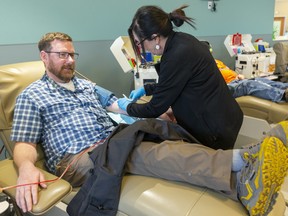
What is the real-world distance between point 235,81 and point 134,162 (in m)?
1.73

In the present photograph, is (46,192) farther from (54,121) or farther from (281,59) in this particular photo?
(281,59)

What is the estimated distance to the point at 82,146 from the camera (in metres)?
1.32

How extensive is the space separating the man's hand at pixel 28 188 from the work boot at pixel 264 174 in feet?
2.52

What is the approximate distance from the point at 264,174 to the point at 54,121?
1041mm

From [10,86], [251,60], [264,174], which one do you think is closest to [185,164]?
[264,174]

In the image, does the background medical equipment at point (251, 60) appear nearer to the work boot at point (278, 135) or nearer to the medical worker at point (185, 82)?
the medical worker at point (185, 82)

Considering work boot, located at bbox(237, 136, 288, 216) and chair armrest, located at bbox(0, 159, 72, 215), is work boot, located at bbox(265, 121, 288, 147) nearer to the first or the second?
work boot, located at bbox(237, 136, 288, 216)

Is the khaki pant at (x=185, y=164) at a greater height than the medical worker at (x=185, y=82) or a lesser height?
lesser

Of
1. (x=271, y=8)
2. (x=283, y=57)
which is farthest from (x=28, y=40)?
(x=271, y=8)

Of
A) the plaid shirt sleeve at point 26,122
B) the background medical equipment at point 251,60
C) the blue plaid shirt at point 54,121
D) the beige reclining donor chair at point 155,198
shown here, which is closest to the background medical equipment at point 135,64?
the blue plaid shirt at point 54,121

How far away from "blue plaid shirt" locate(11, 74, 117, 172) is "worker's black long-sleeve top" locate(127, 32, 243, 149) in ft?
0.99

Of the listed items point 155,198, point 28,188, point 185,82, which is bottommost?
point 155,198

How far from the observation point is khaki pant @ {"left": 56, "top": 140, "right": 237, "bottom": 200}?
3.21 feet

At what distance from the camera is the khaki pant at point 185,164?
3.21 ft
